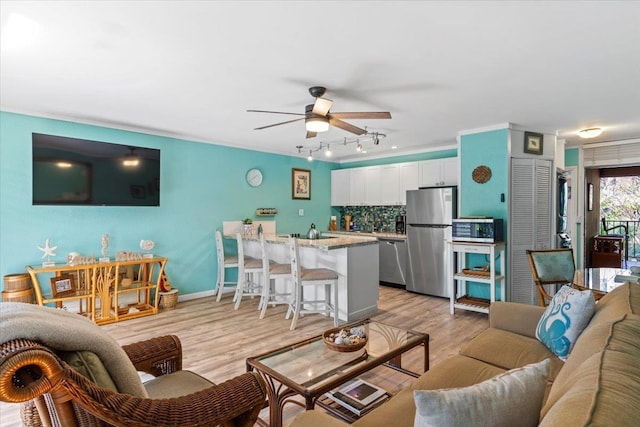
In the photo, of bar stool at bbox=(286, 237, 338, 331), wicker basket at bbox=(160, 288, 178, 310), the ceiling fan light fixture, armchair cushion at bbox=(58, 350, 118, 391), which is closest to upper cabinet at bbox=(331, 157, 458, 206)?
bar stool at bbox=(286, 237, 338, 331)

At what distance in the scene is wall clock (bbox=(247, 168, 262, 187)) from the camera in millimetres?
5648

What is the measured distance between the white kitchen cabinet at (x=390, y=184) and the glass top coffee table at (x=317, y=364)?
12.6ft

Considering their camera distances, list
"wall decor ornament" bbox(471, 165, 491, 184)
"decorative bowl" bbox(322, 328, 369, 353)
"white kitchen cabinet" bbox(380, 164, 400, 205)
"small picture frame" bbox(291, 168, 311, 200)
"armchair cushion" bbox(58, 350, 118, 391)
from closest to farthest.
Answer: "armchair cushion" bbox(58, 350, 118, 391)
"decorative bowl" bbox(322, 328, 369, 353)
"wall decor ornament" bbox(471, 165, 491, 184)
"white kitchen cabinet" bbox(380, 164, 400, 205)
"small picture frame" bbox(291, 168, 311, 200)

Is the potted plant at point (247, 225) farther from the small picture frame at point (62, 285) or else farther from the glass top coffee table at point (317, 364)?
the glass top coffee table at point (317, 364)

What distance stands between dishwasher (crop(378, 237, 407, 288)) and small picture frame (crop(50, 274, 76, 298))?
176 inches

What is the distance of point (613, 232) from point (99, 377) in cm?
1112

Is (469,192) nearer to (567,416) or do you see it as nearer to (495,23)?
(495,23)

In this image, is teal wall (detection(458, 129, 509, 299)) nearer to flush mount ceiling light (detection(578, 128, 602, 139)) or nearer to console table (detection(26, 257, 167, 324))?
flush mount ceiling light (detection(578, 128, 602, 139))

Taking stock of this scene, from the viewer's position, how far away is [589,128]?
175 inches

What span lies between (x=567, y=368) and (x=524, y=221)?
11.9 ft

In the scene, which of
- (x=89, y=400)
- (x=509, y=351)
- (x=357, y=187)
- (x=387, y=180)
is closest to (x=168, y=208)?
(x=357, y=187)

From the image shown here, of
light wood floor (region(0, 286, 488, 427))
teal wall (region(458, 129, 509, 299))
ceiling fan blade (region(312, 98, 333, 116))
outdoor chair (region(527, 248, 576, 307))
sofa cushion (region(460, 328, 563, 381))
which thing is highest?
ceiling fan blade (region(312, 98, 333, 116))

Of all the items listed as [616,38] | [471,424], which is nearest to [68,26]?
[471,424]

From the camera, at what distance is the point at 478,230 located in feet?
13.7
